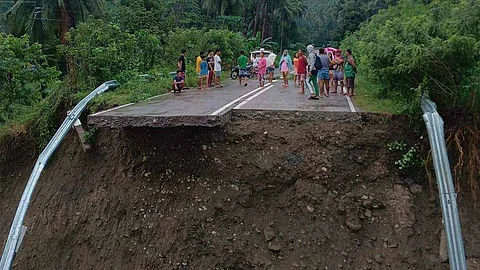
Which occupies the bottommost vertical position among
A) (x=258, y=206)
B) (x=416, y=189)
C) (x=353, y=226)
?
(x=353, y=226)

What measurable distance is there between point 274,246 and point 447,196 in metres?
3.15

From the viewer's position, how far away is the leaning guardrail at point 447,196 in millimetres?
6523

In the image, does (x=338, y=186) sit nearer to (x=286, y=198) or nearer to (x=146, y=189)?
(x=286, y=198)

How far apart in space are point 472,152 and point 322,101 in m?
4.01

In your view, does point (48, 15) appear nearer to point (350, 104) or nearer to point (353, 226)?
point (350, 104)

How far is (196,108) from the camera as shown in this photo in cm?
1034

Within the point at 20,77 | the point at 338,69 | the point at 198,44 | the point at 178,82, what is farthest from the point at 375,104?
the point at 198,44

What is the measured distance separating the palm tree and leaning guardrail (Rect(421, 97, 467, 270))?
64.6 feet

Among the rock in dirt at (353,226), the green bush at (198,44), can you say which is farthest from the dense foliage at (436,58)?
the green bush at (198,44)

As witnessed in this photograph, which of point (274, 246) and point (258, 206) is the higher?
point (258, 206)

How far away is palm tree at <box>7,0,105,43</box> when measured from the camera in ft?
77.8

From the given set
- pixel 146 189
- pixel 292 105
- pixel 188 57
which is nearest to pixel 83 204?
pixel 146 189

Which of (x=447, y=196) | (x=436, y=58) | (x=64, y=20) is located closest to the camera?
(x=447, y=196)

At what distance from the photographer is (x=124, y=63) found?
46.9 ft
